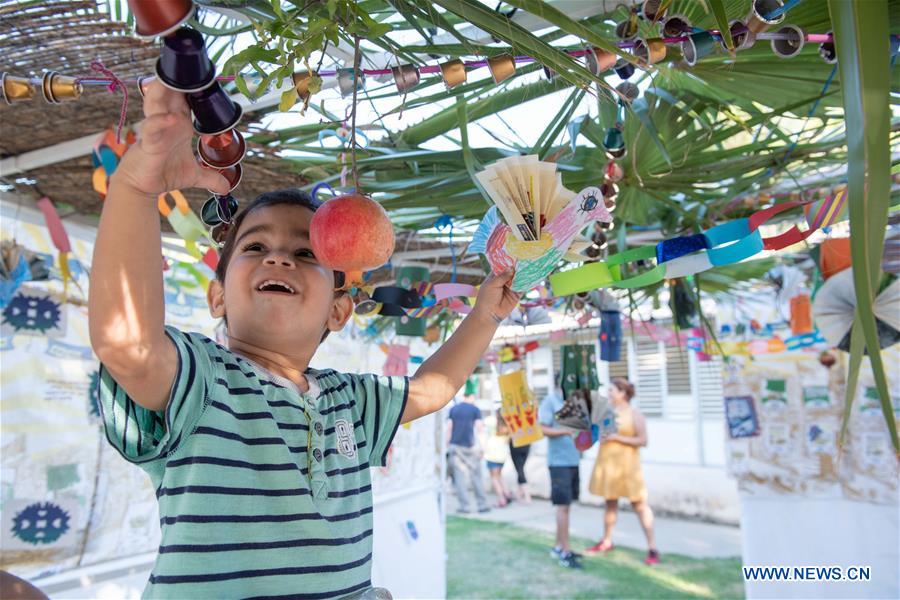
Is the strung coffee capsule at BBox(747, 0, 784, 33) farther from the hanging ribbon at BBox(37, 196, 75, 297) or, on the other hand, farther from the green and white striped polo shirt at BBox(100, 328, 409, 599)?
the hanging ribbon at BBox(37, 196, 75, 297)

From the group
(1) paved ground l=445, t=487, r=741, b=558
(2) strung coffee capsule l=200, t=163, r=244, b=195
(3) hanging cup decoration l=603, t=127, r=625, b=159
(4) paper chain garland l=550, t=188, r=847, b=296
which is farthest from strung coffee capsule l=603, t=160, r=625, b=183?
(1) paved ground l=445, t=487, r=741, b=558

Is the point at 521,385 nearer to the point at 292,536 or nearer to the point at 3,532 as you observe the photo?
the point at 3,532

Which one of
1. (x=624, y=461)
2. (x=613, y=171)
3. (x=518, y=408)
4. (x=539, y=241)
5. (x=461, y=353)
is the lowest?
(x=624, y=461)

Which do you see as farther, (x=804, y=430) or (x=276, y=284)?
(x=804, y=430)

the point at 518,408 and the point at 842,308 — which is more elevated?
the point at 842,308

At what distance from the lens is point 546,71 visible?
2.40ft

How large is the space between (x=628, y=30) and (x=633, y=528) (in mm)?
5673

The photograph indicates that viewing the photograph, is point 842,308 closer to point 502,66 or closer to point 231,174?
point 502,66

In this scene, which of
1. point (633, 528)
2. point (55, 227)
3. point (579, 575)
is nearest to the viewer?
point (55, 227)

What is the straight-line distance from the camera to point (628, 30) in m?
0.74

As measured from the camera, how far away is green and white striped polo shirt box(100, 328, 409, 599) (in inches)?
23.0

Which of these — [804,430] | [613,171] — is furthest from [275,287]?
[804,430]

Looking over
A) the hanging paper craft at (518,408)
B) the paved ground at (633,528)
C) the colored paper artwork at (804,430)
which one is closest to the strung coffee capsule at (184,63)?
the hanging paper craft at (518,408)

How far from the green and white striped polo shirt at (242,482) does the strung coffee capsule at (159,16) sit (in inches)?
12.3
